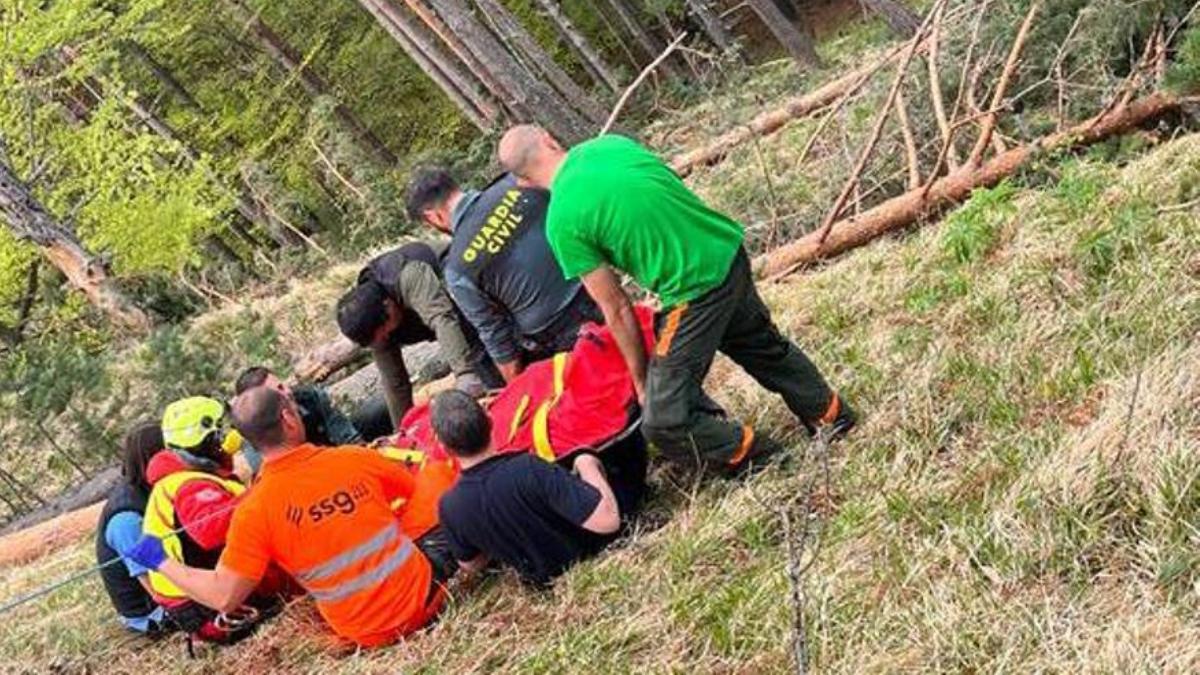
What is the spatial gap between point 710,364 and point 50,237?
10.5 meters

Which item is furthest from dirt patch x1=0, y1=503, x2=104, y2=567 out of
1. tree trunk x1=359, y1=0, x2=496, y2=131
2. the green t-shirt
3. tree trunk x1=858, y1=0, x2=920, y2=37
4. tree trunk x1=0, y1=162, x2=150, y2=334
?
tree trunk x1=359, y1=0, x2=496, y2=131

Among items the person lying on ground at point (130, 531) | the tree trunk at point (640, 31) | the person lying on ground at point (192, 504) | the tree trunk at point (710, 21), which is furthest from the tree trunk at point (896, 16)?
the person lying on ground at point (130, 531)

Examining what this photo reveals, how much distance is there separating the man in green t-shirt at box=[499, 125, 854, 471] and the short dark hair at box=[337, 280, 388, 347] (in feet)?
5.84

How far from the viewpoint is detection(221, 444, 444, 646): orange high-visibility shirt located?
15.4ft

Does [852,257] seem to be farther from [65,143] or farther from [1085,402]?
[65,143]

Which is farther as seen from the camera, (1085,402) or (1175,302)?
(1175,302)

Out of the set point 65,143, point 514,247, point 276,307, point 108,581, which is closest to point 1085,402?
point 514,247

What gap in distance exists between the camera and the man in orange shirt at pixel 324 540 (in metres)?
4.68

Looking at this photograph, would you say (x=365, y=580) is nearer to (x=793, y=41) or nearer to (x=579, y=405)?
(x=579, y=405)

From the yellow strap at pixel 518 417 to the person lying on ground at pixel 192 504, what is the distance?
47.5 inches

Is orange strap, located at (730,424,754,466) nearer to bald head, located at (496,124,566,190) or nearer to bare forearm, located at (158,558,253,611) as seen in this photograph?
bald head, located at (496,124,566,190)

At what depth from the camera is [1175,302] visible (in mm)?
4562

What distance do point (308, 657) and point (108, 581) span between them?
4.14 ft

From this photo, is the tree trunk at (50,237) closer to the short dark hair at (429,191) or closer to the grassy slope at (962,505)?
the grassy slope at (962,505)
